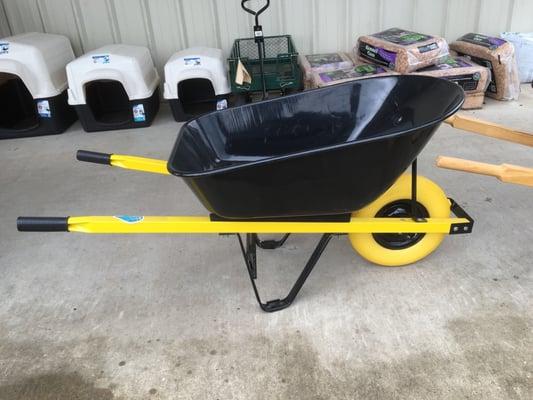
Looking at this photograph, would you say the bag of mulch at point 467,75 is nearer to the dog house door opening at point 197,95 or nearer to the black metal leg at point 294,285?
the dog house door opening at point 197,95

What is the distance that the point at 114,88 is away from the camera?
395 cm

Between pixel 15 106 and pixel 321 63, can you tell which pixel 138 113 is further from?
pixel 321 63

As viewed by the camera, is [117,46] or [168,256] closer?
[168,256]

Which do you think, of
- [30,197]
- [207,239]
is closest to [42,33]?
[30,197]

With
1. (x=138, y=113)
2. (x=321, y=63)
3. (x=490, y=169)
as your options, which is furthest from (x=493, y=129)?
(x=138, y=113)

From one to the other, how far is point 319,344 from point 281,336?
0.43ft

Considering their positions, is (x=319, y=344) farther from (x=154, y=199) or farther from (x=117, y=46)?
(x=117, y=46)

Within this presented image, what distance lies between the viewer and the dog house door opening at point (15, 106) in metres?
3.73

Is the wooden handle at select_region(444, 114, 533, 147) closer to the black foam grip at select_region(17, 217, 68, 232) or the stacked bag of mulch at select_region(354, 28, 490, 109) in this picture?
the black foam grip at select_region(17, 217, 68, 232)

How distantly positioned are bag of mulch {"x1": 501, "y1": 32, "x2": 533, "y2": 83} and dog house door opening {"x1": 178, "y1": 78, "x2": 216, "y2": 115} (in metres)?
2.61

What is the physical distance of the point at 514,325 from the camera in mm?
1498

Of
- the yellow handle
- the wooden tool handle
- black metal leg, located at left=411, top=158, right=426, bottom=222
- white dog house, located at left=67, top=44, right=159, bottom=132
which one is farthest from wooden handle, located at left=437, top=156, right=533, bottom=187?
white dog house, located at left=67, top=44, right=159, bottom=132

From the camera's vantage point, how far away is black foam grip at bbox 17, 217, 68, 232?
130 centimetres

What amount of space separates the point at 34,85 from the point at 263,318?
9.16ft
